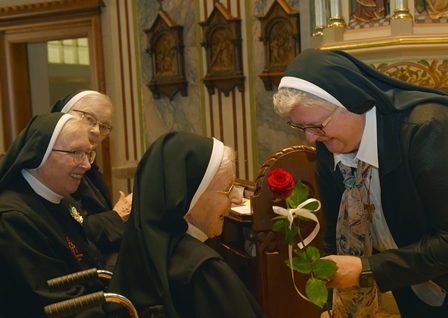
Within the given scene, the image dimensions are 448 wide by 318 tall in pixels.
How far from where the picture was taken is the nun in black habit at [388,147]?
2.06 metres

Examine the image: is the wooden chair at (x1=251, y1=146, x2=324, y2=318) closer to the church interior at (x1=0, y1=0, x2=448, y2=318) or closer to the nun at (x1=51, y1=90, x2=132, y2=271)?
the church interior at (x1=0, y1=0, x2=448, y2=318)

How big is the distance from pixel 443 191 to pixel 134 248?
1.07 meters

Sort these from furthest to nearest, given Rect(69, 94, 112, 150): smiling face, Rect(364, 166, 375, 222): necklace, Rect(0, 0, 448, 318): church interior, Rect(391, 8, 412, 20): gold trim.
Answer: Rect(391, 8, 412, 20): gold trim → Rect(69, 94, 112, 150): smiling face → Rect(0, 0, 448, 318): church interior → Rect(364, 166, 375, 222): necklace

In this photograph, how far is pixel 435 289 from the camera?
2.28 meters

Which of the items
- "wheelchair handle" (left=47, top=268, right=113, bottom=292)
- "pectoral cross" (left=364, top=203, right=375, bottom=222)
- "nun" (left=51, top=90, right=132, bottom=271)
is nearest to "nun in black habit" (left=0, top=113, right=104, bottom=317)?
"wheelchair handle" (left=47, top=268, right=113, bottom=292)

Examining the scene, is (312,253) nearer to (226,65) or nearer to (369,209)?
(369,209)

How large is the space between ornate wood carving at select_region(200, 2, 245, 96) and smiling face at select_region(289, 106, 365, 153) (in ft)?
15.2

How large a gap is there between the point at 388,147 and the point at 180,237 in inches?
31.1

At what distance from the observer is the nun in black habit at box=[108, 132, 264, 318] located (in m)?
2.08

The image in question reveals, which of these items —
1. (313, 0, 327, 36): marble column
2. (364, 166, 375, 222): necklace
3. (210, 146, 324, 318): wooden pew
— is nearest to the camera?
(364, 166, 375, 222): necklace

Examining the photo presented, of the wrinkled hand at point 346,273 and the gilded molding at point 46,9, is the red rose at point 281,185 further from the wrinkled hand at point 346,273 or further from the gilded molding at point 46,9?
the gilded molding at point 46,9

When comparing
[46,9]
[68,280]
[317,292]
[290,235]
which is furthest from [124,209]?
[46,9]

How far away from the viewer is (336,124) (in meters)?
2.16

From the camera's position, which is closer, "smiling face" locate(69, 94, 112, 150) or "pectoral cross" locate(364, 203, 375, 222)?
"pectoral cross" locate(364, 203, 375, 222)
